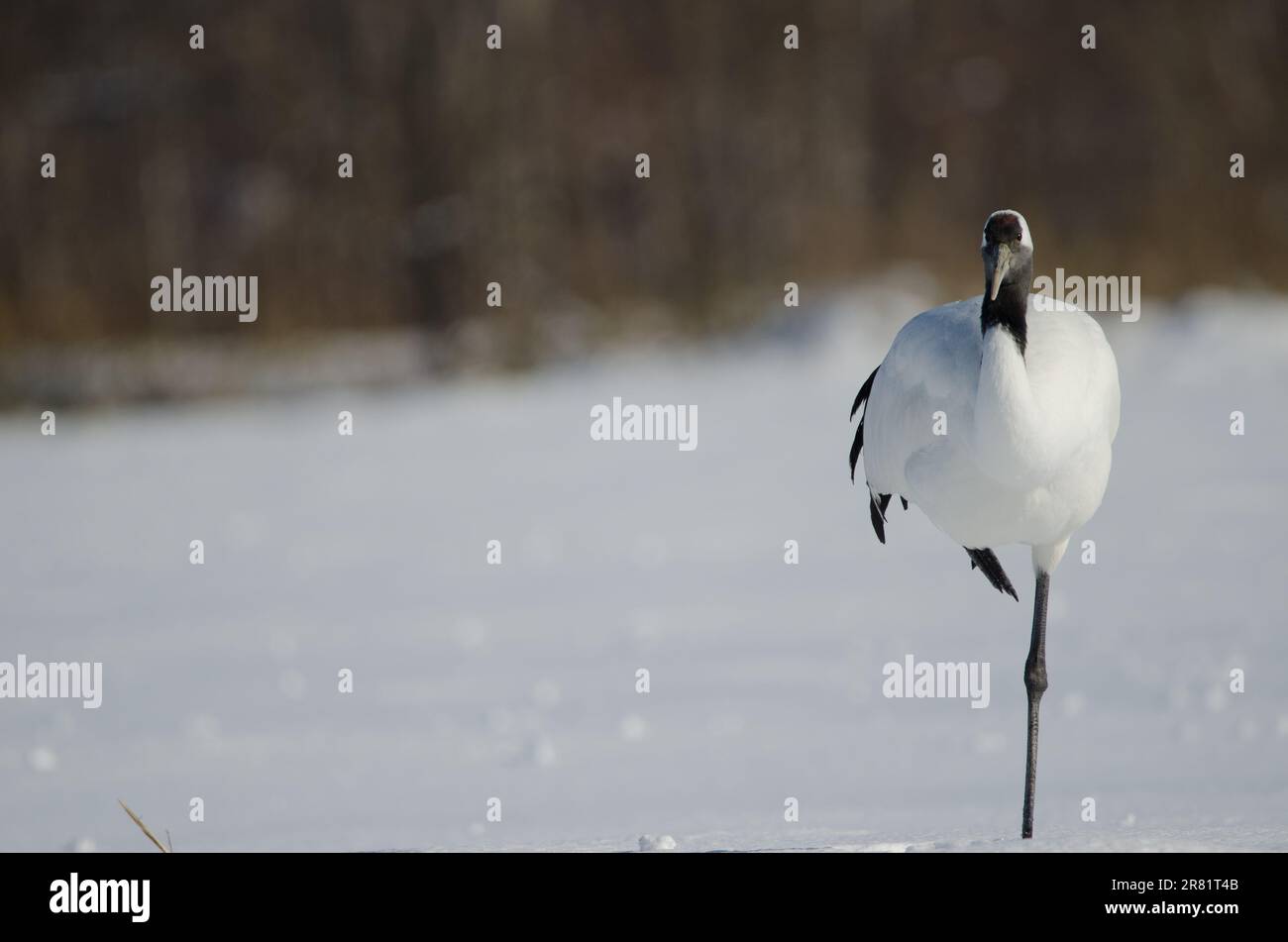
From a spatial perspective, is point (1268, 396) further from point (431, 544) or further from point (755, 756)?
point (755, 756)

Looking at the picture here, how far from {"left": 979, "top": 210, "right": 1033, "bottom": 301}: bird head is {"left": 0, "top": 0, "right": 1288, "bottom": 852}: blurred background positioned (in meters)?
1.27

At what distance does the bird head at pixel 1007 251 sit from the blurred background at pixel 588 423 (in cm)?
127

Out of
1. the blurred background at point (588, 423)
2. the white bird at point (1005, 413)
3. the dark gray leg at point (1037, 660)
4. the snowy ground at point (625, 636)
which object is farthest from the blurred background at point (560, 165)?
the white bird at point (1005, 413)

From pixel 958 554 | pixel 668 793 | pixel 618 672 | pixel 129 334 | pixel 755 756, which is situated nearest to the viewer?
pixel 668 793

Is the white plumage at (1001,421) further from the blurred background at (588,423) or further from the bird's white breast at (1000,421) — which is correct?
the blurred background at (588,423)

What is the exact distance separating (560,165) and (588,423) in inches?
531

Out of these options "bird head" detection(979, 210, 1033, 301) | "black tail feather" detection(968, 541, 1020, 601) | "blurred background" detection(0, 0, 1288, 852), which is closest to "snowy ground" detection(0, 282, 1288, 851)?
"blurred background" detection(0, 0, 1288, 852)

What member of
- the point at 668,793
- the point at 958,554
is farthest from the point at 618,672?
the point at 958,554

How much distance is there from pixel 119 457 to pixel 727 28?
1585 centimetres

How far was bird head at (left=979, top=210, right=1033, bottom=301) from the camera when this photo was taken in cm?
356

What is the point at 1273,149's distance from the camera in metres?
23.5

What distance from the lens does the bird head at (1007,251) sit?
11.7ft

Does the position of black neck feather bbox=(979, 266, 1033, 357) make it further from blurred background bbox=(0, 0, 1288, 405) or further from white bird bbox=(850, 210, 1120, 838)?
blurred background bbox=(0, 0, 1288, 405)

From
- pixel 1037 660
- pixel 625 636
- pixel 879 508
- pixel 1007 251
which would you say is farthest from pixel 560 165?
pixel 1007 251
